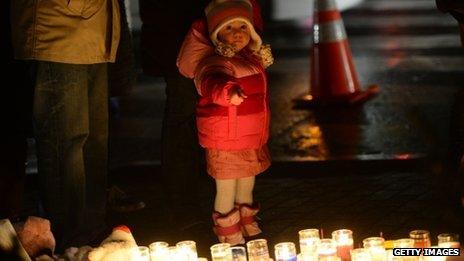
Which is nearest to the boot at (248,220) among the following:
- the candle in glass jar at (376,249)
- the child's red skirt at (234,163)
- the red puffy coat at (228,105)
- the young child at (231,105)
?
the young child at (231,105)

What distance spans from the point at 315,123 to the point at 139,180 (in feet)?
7.80

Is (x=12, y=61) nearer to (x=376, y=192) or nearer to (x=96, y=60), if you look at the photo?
(x=96, y=60)

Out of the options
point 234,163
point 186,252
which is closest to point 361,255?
point 186,252

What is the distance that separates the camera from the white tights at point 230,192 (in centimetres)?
556

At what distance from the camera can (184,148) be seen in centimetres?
613

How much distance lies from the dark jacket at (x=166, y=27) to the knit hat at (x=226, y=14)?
1.75 ft

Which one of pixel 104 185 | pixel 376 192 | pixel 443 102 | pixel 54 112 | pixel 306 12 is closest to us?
pixel 54 112

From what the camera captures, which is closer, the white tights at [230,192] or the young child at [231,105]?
the young child at [231,105]

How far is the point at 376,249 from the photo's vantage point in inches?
178

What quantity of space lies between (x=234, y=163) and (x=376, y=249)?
1.27 m

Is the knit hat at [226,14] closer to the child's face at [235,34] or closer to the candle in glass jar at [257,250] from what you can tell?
the child's face at [235,34]

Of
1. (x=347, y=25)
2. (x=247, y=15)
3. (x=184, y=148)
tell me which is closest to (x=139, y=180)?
(x=184, y=148)

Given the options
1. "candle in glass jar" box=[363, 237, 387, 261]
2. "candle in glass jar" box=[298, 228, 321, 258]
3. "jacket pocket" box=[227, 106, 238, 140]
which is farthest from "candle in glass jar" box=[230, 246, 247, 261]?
"jacket pocket" box=[227, 106, 238, 140]

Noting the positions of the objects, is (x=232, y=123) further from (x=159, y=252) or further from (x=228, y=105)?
(x=159, y=252)
